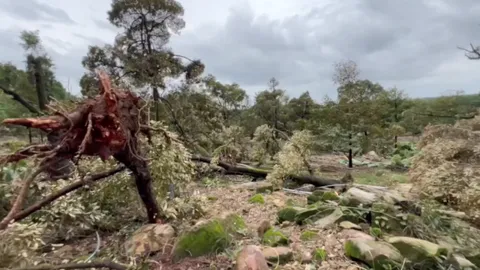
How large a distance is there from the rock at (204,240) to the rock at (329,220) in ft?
3.19

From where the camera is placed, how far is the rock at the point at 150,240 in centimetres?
270

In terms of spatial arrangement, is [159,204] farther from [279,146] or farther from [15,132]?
[15,132]

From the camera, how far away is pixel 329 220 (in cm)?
334

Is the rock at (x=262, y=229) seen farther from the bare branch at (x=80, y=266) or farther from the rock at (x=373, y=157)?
the rock at (x=373, y=157)

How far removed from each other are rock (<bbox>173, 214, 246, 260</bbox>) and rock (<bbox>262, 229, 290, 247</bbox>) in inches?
12.2

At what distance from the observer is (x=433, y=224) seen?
3.29 meters

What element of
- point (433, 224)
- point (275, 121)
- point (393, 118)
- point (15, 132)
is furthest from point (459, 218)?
point (393, 118)

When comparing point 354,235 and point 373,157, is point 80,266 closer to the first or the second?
point 354,235

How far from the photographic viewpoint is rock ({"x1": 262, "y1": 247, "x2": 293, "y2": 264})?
2.56 metres

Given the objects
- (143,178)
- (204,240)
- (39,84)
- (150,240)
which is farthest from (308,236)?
(39,84)

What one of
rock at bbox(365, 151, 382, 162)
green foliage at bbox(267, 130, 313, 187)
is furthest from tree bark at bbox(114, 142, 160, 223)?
rock at bbox(365, 151, 382, 162)

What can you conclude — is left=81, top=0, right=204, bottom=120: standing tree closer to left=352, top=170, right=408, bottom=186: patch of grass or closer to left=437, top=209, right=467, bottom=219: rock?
left=352, top=170, right=408, bottom=186: patch of grass

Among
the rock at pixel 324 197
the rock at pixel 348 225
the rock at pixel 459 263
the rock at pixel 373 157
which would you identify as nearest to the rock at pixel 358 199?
the rock at pixel 324 197

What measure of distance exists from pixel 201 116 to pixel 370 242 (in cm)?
785
